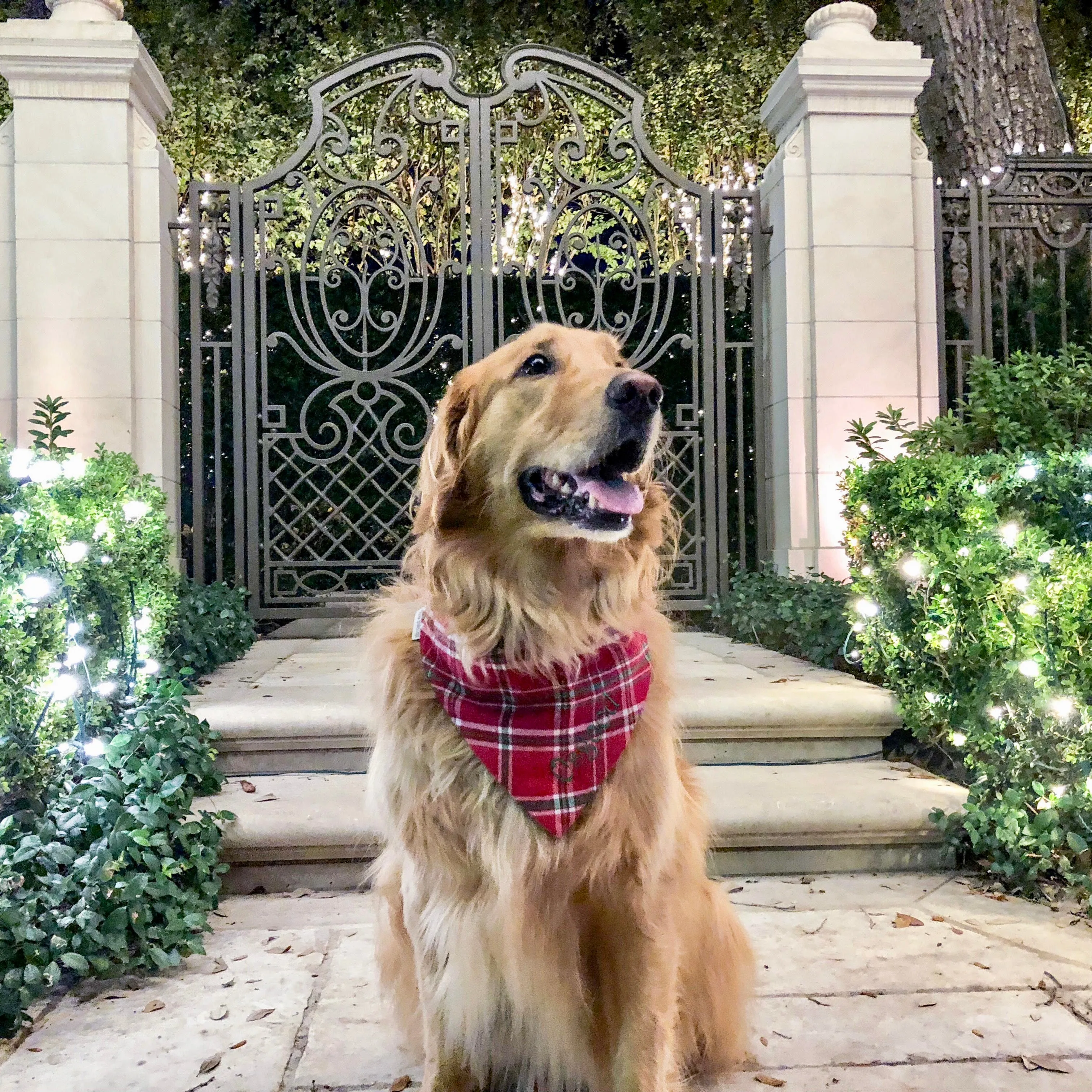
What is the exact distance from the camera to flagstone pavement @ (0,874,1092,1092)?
1827 mm

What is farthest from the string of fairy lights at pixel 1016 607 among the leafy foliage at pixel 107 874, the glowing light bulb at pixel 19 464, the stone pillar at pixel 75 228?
the stone pillar at pixel 75 228

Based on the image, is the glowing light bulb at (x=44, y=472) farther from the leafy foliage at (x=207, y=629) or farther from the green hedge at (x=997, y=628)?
the green hedge at (x=997, y=628)

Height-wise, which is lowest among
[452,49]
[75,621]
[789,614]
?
[789,614]

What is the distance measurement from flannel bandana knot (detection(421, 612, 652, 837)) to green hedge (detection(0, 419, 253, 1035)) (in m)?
1.21

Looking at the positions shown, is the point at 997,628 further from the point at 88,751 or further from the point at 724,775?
the point at 88,751

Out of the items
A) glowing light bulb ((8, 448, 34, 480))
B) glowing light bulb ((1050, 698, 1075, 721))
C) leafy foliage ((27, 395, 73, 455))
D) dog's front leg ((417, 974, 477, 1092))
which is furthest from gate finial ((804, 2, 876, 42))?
dog's front leg ((417, 974, 477, 1092))

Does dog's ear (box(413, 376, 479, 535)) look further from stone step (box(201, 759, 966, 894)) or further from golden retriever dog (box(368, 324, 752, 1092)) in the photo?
stone step (box(201, 759, 966, 894))

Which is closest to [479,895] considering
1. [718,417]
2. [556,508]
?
[556,508]

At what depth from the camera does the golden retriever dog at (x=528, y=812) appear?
1596 mm

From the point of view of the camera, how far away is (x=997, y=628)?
2.86m

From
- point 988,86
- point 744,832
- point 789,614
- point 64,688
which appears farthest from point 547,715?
point 988,86

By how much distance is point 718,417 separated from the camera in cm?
568

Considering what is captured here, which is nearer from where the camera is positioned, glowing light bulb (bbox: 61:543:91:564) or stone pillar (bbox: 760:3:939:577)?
glowing light bulb (bbox: 61:543:91:564)

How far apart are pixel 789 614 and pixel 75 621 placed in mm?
3343
